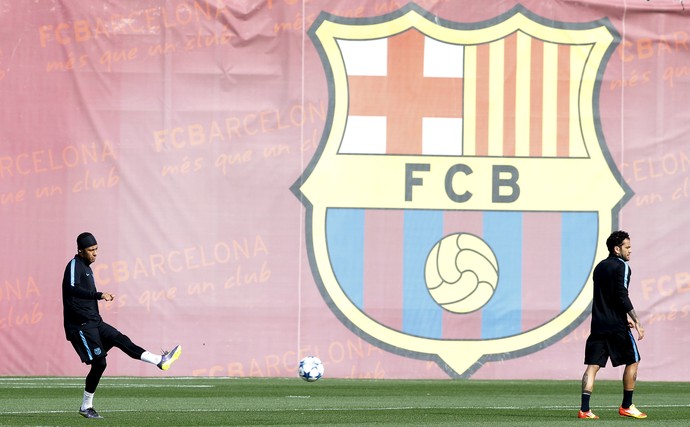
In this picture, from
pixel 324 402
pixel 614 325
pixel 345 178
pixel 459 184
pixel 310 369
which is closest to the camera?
pixel 614 325

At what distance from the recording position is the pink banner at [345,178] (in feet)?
53.3

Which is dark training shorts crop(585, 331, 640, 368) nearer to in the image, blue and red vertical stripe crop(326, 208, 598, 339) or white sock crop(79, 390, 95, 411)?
white sock crop(79, 390, 95, 411)

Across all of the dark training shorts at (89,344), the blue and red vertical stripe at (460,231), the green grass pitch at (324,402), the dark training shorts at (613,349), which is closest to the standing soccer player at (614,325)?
the dark training shorts at (613,349)

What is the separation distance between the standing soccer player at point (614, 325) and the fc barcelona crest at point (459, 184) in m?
6.53

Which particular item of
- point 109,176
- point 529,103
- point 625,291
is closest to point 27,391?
point 109,176

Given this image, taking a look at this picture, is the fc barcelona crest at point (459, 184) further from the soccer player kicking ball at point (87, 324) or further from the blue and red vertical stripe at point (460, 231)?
the soccer player kicking ball at point (87, 324)

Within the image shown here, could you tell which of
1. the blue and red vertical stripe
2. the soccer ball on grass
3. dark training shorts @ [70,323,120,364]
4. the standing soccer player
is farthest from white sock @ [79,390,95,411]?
the blue and red vertical stripe

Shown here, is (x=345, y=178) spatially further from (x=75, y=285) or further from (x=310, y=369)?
(x=75, y=285)

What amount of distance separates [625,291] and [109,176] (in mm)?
8248

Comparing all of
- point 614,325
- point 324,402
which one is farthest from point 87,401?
point 614,325

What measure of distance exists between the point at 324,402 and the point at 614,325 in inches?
118

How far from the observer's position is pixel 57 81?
16.3 meters

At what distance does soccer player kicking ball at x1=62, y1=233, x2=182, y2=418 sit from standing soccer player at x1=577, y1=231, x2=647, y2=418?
331cm

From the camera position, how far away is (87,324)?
9.96 m
